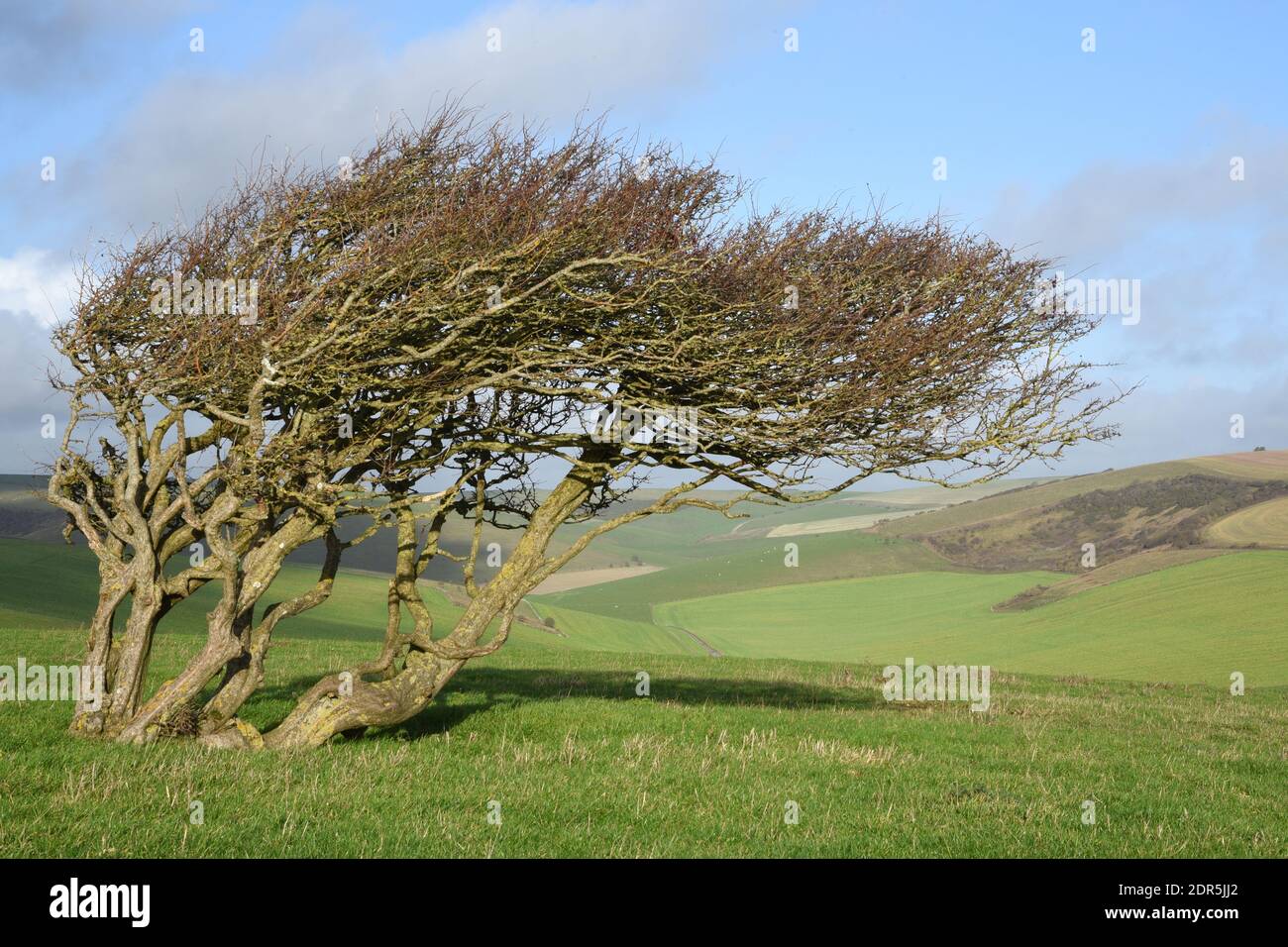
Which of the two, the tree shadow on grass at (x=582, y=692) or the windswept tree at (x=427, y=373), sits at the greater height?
the windswept tree at (x=427, y=373)

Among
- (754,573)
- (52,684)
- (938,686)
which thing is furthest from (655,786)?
(754,573)

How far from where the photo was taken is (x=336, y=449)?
1580cm

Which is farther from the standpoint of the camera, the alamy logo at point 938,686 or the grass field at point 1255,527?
the grass field at point 1255,527

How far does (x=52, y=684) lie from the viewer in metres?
20.8

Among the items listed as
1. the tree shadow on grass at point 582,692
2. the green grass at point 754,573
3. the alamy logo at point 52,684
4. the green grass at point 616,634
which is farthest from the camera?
the green grass at point 754,573

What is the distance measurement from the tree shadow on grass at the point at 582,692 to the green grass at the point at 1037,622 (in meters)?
24.9

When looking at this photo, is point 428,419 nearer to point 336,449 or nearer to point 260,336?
point 336,449

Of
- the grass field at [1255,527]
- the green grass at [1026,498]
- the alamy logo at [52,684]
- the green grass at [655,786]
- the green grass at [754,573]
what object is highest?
the green grass at [1026,498]

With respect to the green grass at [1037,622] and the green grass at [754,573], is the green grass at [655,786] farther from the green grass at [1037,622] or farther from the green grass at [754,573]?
the green grass at [754,573]
